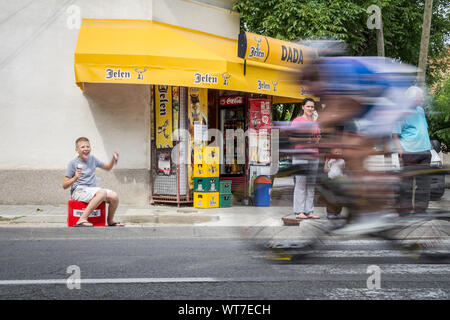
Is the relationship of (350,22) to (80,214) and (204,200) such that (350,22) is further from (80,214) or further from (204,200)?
(80,214)

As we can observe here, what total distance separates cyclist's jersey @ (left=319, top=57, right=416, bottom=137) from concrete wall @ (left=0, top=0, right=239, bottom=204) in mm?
7895

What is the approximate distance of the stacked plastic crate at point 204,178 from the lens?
11078mm

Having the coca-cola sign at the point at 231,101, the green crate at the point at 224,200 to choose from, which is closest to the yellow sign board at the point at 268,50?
the coca-cola sign at the point at 231,101

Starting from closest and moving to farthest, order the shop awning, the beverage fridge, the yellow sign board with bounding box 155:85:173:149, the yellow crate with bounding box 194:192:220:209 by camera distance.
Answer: the shop awning
the yellow crate with bounding box 194:192:220:209
the yellow sign board with bounding box 155:85:173:149
the beverage fridge

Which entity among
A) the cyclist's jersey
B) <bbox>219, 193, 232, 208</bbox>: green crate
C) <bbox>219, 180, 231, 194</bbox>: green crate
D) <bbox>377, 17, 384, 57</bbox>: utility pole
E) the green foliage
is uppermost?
the green foliage

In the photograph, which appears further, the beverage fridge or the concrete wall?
the beverage fridge

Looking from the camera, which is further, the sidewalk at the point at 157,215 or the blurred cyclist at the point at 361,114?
the sidewalk at the point at 157,215

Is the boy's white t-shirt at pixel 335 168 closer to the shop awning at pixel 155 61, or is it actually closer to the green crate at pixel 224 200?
the shop awning at pixel 155 61

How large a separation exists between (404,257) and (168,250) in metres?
2.71

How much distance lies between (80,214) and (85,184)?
18.2 inches

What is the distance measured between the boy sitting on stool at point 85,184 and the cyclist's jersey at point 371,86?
4.12 m

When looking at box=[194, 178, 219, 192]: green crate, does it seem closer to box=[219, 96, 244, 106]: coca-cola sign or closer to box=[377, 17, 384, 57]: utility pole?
box=[219, 96, 244, 106]: coca-cola sign

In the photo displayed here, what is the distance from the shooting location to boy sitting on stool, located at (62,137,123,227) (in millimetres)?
7652

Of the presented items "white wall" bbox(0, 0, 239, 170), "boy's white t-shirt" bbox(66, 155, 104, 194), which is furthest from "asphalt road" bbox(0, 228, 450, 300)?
"white wall" bbox(0, 0, 239, 170)
